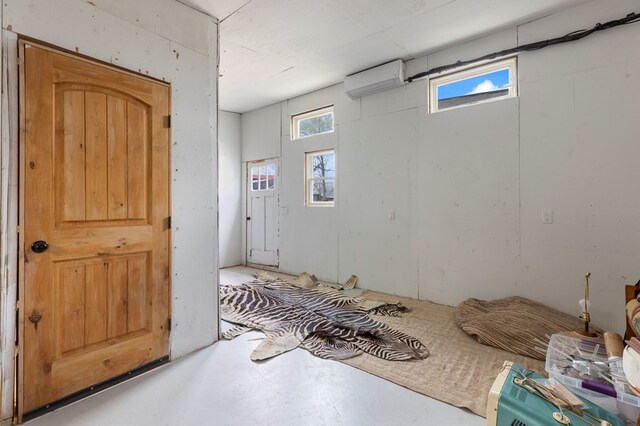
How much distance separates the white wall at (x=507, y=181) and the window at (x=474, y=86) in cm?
13

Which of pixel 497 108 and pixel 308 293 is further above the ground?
pixel 497 108

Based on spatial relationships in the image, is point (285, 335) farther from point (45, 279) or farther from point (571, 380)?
point (571, 380)

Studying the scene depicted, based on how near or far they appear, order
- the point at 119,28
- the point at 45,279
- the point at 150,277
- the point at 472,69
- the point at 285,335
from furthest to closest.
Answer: the point at 472,69 → the point at 285,335 → the point at 150,277 → the point at 119,28 → the point at 45,279

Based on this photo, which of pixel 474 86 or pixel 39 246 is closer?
pixel 39 246

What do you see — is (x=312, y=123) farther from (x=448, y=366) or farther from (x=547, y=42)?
(x=448, y=366)

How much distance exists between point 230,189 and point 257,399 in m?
4.87

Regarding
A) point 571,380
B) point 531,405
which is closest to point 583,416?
point 531,405

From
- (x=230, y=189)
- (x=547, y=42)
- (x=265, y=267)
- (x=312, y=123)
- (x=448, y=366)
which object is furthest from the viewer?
(x=230, y=189)

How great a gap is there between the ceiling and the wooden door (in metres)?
1.27

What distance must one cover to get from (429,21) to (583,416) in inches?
133

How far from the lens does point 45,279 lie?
1.87m

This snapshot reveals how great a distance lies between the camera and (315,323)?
3238 millimetres

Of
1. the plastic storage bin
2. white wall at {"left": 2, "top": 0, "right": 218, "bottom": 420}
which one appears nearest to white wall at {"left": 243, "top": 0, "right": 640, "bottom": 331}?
the plastic storage bin

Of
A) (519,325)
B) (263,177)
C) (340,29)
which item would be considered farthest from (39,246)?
(263,177)
